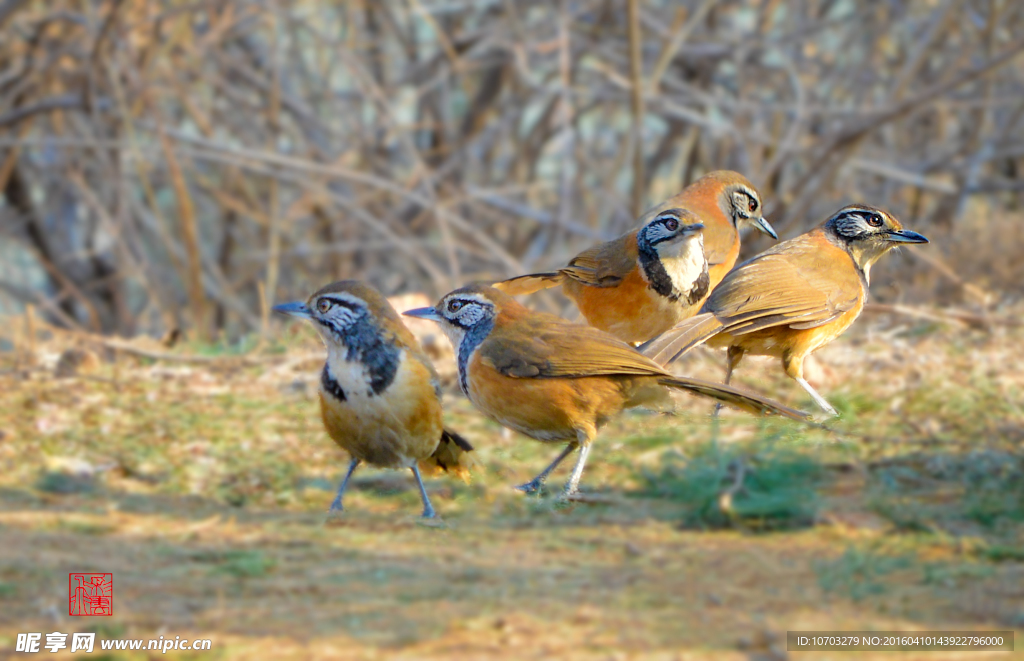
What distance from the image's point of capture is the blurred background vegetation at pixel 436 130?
33.9 feet

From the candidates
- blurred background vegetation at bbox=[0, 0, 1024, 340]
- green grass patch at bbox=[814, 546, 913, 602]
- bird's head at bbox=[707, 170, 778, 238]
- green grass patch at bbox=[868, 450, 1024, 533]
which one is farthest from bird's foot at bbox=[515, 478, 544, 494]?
blurred background vegetation at bbox=[0, 0, 1024, 340]

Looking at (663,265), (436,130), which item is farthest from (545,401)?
(436,130)

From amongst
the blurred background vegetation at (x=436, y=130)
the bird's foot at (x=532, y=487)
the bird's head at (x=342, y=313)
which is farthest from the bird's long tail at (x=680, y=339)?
the blurred background vegetation at (x=436, y=130)

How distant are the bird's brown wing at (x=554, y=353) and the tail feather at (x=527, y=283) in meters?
0.28

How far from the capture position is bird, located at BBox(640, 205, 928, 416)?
4246 mm

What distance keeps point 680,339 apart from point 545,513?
0.92m

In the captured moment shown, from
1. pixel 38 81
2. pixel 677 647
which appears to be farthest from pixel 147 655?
pixel 38 81

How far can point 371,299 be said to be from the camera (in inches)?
Answer: 130

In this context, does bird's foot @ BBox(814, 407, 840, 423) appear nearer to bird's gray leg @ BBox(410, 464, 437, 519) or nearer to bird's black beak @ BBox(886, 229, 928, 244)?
bird's black beak @ BBox(886, 229, 928, 244)

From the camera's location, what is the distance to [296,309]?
129 inches

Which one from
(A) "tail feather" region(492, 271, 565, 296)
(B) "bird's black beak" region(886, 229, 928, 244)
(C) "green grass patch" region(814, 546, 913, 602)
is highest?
(B) "bird's black beak" region(886, 229, 928, 244)

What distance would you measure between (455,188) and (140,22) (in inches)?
158

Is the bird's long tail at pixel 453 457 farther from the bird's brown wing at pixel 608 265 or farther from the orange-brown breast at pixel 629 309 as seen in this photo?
the bird's brown wing at pixel 608 265

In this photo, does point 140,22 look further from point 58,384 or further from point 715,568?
point 715,568
